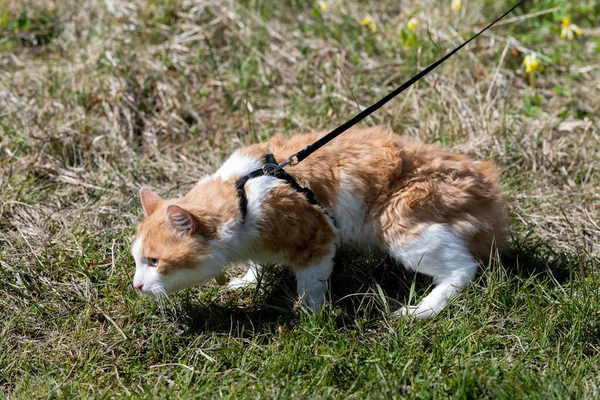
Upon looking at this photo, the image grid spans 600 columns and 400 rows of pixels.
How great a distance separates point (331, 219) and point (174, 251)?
3.06 feet

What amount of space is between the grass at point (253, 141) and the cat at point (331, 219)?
0.69 ft

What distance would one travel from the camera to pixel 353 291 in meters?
3.98

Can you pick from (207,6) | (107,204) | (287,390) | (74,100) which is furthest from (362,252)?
(207,6)

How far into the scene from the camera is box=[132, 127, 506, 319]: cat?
11.6 feet

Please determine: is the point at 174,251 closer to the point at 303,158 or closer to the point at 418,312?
the point at 303,158

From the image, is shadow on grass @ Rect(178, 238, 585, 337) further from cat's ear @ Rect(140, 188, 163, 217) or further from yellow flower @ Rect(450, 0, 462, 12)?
yellow flower @ Rect(450, 0, 462, 12)

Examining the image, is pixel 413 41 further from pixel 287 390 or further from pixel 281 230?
pixel 287 390

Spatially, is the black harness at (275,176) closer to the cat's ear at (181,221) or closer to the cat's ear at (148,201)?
the cat's ear at (181,221)

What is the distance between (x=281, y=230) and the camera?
3660 mm

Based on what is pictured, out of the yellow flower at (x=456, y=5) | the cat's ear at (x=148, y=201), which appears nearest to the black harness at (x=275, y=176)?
the cat's ear at (x=148, y=201)

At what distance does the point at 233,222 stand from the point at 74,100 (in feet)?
8.74

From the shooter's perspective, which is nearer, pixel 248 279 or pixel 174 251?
pixel 174 251

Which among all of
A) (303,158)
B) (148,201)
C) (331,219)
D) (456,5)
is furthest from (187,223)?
(456,5)

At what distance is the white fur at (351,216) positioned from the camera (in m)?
3.80
